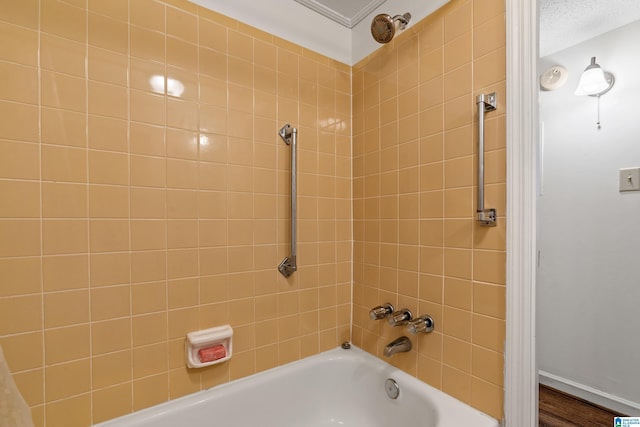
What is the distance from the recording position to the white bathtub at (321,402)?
103 centimetres

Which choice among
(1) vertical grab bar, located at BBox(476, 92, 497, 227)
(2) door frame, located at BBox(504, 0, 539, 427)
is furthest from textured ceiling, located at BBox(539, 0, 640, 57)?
(1) vertical grab bar, located at BBox(476, 92, 497, 227)

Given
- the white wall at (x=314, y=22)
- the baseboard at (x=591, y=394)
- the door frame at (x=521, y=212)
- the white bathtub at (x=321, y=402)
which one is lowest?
the baseboard at (x=591, y=394)

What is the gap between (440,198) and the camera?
1.15 m

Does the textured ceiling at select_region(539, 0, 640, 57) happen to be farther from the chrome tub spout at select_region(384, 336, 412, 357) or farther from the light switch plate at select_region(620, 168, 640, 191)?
the chrome tub spout at select_region(384, 336, 412, 357)

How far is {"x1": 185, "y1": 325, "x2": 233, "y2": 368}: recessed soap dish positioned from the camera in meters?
1.10

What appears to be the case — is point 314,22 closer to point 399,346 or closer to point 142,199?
point 142,199

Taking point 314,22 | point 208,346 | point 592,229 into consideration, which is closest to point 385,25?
point 314,22

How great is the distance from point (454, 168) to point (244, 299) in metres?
1.06

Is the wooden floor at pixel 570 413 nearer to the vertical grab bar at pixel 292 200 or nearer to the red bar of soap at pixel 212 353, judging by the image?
the vertical grab bar at pixel 292 200

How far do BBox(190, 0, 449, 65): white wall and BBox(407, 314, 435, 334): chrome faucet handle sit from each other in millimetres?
1323

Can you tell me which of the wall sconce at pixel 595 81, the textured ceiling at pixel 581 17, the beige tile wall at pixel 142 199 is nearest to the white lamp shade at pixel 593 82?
the wall sconce at pixel 595 81

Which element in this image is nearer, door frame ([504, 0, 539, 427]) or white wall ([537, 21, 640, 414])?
door frame ([504, 0, 539, 427])

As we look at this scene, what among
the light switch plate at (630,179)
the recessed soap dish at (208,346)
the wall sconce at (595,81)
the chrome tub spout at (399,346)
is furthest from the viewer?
the wall sconce at (595,81)

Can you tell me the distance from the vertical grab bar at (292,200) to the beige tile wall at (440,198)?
1.39ft
